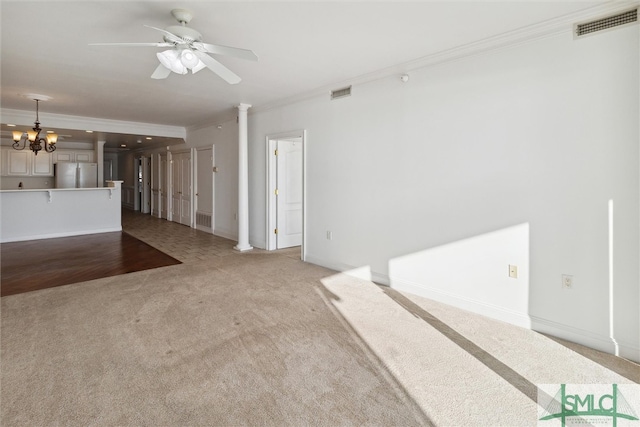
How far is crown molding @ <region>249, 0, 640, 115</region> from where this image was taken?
2.57 meters

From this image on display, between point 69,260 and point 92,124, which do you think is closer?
point 69,260

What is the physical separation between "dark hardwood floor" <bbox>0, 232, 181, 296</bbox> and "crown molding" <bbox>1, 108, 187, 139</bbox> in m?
2.34

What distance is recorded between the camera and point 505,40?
307 centimetres

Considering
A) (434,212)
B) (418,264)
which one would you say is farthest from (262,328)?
(434,212)

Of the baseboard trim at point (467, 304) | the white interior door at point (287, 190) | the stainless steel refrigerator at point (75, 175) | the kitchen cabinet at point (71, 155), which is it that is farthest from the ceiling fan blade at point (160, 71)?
the kitchen cabinet at point (71, 155)

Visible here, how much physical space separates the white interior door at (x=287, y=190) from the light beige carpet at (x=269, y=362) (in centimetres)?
248

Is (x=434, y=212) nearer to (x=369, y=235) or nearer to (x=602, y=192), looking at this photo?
(x=369, y=235)

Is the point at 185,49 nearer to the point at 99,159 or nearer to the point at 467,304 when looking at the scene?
the point at 467,304

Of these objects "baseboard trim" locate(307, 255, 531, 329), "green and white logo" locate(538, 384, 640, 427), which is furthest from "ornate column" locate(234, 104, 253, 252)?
"green and white logo" locate(538, 384, 640, 427)

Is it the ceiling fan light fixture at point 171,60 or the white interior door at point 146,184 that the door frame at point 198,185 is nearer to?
the white interior door at point 146,184

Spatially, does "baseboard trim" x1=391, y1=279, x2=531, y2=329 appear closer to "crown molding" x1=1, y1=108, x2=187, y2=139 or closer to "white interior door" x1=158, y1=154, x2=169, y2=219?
"crown molding" x1=1, y1=108, x2=187, y2=139

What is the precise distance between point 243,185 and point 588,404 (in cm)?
538

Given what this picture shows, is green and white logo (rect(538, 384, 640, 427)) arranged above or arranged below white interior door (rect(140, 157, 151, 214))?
below

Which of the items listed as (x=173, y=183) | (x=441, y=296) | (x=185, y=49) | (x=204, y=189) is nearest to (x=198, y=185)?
(x=204, y=189)
